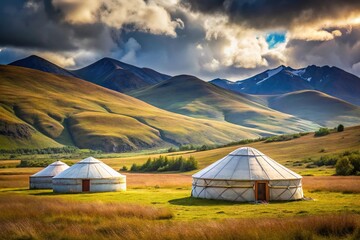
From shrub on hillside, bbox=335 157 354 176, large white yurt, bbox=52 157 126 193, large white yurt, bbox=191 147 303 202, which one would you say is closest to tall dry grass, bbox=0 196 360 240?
large white yurt, bbox=191 147 303 202

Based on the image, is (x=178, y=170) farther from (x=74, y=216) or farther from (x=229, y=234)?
(x=229, y=234)

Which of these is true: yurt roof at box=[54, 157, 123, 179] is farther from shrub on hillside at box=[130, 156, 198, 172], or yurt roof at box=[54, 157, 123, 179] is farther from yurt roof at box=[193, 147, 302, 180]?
shrub on hillside at box=[130, 156, 198, 172]

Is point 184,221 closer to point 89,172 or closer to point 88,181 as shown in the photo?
point 88,181

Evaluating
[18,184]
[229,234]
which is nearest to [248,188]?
[229,234]

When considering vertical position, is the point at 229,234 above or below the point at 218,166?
below

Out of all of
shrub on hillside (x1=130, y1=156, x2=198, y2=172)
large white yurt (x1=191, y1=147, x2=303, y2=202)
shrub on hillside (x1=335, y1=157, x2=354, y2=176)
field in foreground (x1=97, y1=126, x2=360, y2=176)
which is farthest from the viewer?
shrub on hillside (x1=130, y1=156, x2=198, y2=172)

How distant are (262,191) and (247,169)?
1.96 m

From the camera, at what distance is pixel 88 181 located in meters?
46.5

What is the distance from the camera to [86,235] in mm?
17938

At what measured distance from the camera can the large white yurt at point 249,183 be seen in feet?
111

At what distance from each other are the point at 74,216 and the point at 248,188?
14663 millimetres

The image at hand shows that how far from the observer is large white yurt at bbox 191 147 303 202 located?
111ft

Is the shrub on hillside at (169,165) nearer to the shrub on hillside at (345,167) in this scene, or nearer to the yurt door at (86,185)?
the shrub on hillside at (345,167)

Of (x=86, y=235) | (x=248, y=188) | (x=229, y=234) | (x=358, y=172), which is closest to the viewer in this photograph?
(x=229, y=234)
